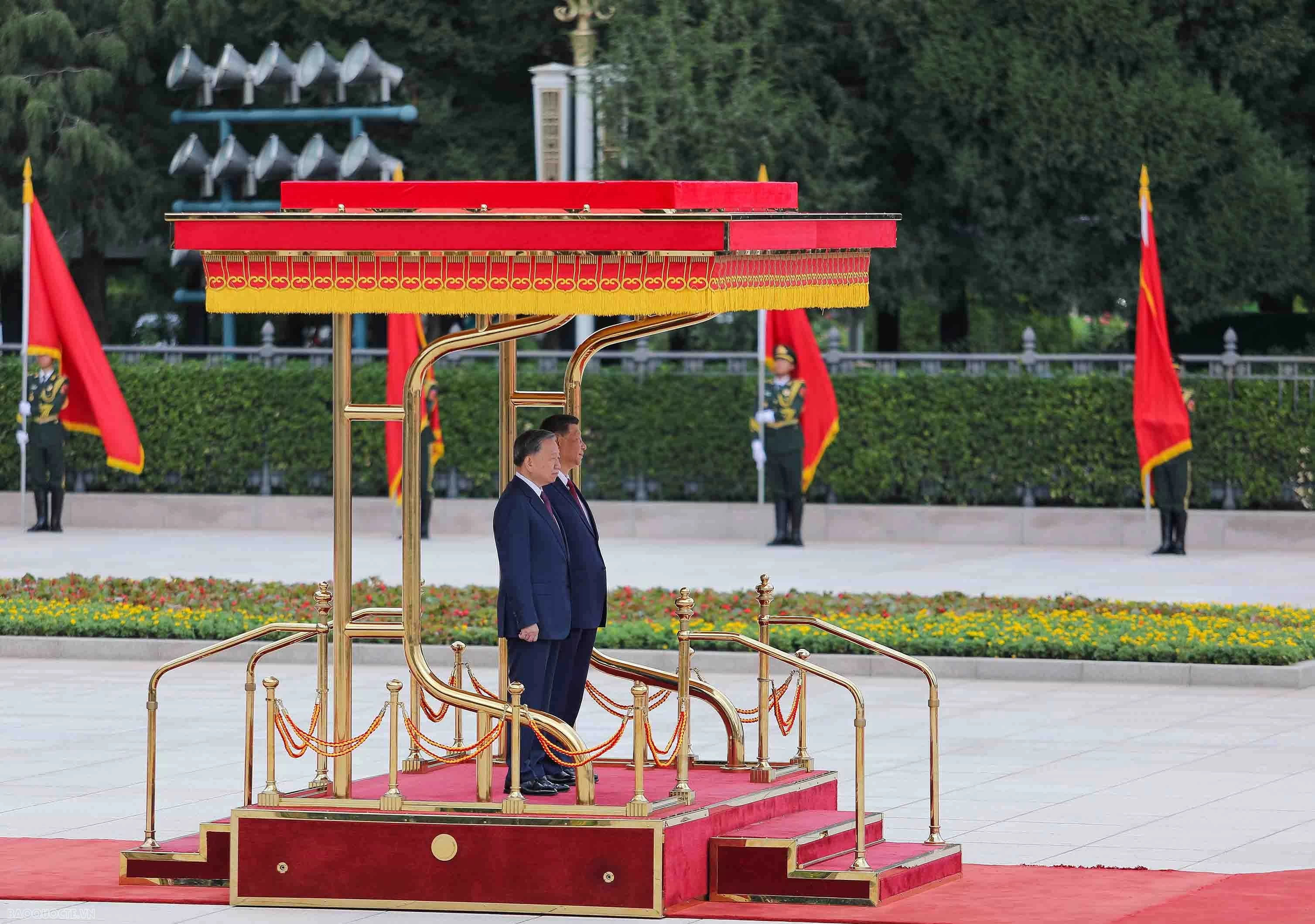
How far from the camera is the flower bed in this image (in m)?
16.3

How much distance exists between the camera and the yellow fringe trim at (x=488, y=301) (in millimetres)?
9367

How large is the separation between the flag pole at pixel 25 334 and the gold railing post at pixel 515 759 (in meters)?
15.7

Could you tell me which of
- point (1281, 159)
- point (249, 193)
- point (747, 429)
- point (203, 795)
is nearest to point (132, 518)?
point (249, 193)

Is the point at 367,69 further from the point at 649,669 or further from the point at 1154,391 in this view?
the point at 649,669

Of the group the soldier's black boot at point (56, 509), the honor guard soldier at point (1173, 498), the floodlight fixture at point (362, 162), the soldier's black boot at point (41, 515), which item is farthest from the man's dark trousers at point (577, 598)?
the floodlight fixture at point (362, 162)

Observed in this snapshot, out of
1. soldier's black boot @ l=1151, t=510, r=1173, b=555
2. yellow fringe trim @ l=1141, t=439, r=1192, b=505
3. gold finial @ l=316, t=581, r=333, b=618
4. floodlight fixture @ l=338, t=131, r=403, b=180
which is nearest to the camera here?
gold finial @ l=316, t=581, r=333, b=618

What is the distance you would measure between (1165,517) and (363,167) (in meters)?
10.6

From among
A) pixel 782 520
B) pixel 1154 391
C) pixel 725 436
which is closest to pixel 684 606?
pixel 1154 391

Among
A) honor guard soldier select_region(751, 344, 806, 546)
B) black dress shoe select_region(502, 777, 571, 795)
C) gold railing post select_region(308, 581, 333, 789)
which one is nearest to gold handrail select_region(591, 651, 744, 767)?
black dress shoe select_region(502, 777, 571, 795)

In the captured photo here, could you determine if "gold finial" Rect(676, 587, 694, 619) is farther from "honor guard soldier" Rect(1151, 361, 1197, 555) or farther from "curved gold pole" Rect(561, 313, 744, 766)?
"honor guard soldier" Rect(1151, 361, 1197, 555)

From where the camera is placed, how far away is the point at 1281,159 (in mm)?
27969

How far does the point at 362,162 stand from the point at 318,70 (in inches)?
64.1

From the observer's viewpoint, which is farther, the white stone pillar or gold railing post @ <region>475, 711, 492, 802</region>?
the white stone pillar

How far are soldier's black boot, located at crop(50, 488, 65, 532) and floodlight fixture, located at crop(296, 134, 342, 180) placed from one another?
492 centimetres
